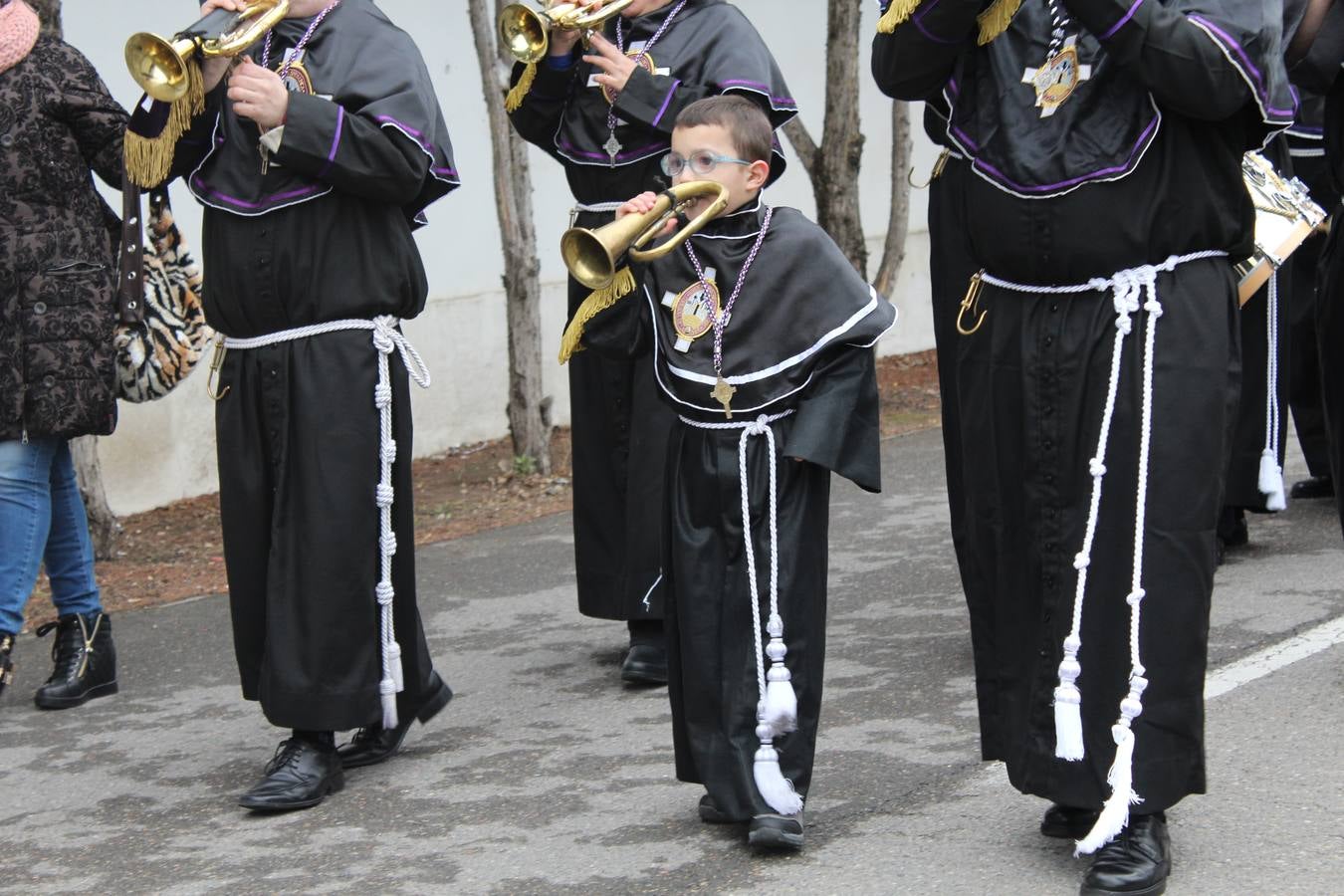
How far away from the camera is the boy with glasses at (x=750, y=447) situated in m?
3.95

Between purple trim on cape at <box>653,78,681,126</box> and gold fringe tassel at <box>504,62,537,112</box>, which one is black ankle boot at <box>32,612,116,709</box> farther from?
purple trim on cape at <box>653,78,681,126</box>

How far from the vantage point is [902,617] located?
19.6 ft

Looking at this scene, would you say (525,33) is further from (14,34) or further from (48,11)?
(48,11)

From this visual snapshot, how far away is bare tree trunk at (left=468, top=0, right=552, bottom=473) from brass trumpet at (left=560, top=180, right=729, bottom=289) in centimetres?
481

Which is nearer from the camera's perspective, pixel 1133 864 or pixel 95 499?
pixel 1133 864

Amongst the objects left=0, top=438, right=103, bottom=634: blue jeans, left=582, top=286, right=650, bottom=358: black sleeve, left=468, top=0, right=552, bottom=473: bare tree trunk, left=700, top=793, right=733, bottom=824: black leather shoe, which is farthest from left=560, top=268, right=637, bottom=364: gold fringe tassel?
left=468, top=0, right=552, bottom=473: bare tree trunk

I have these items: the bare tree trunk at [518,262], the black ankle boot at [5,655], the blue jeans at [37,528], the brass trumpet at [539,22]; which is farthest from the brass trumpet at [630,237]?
the bare tree trunk at [518,262]

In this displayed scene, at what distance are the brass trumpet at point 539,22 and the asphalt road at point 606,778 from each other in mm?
1844

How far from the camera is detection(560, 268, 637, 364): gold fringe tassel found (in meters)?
4.08

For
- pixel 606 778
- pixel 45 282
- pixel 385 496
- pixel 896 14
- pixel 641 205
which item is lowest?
pixel 606 778

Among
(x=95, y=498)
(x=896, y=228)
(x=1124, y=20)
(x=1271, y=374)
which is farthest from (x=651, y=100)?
(x=896, y=228)

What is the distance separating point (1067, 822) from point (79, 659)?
122 inches

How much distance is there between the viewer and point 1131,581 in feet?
11.8

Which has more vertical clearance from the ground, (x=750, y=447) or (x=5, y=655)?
(x=750, y=447)
